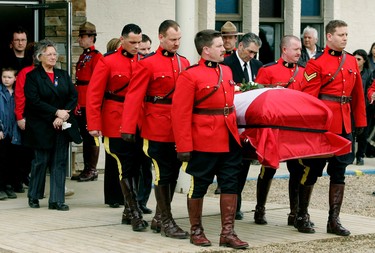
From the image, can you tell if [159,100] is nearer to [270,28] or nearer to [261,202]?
[261,202]

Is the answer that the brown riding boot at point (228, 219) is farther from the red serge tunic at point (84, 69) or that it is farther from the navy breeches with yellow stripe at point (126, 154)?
the red serge tunic at point (84, 69)

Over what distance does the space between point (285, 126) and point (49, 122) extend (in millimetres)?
3464

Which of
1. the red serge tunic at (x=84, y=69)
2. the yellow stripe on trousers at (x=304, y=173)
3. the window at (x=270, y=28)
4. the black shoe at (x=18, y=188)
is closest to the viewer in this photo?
the yellow stripe on trousers at (x=304, y=173)

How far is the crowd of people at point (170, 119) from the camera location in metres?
10.2

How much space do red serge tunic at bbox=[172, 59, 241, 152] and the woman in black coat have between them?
2.89 meters

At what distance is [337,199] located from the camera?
11.0m

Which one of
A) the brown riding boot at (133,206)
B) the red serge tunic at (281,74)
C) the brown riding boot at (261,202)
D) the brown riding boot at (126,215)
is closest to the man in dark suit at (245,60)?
the red serge tunic at (281,74)

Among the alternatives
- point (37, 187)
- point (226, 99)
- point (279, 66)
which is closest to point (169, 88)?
point (226, 99)

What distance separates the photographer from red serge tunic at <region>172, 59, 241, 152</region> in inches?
397

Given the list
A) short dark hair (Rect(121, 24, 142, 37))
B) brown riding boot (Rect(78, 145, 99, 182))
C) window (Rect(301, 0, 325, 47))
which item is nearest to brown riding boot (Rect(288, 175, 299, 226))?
short dark hair (Rect(121, 24, 142, 37))

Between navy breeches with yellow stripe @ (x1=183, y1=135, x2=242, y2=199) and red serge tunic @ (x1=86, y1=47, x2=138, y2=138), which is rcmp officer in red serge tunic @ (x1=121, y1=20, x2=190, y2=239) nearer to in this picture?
navy breeches with yellow stripe @ (x1=183, y1=135, x2=242, y2=199)

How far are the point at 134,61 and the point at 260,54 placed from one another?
7.63 metres

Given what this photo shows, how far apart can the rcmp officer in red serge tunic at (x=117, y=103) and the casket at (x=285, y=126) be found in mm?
1377

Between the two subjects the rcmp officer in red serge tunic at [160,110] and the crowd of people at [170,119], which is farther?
the rcmp officer in red serge tunic at [160,110]
